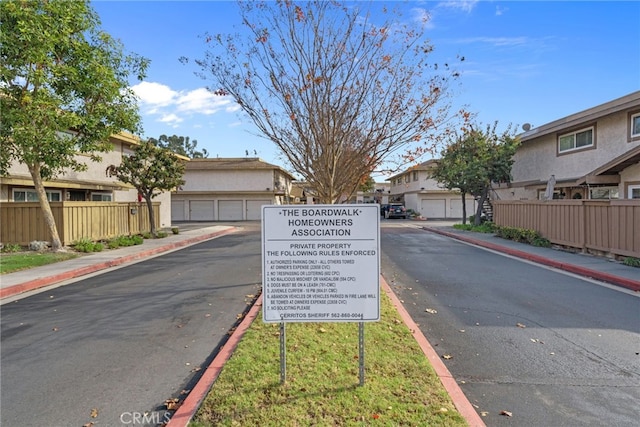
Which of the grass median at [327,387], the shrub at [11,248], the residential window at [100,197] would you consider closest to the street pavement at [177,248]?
the grass median at [327,387]

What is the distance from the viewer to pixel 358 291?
382cm

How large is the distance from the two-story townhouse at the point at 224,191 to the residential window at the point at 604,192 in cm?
3043

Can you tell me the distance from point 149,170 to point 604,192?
2103cm

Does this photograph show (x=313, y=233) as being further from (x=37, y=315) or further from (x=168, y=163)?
(x=168, y=163)

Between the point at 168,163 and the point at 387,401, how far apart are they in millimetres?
19352

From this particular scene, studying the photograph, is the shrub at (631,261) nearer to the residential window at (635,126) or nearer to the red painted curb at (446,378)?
the residential window at (635,126)

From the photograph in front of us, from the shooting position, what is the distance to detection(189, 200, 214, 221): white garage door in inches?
1740

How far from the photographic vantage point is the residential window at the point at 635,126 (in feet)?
50.6

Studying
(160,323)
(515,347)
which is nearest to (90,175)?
(160,323)

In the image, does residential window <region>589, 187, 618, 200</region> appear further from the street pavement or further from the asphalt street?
the asphalt street

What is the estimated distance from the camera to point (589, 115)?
57.1 ft

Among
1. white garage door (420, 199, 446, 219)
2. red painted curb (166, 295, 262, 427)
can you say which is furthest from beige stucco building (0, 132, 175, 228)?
white garage door (420, 199, 446, 219)

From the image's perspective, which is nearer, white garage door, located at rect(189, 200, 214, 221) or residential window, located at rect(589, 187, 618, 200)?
residential window, located at rect(589, 187, 618, 200)

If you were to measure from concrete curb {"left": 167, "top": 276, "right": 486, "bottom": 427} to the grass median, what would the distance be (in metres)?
0.08
